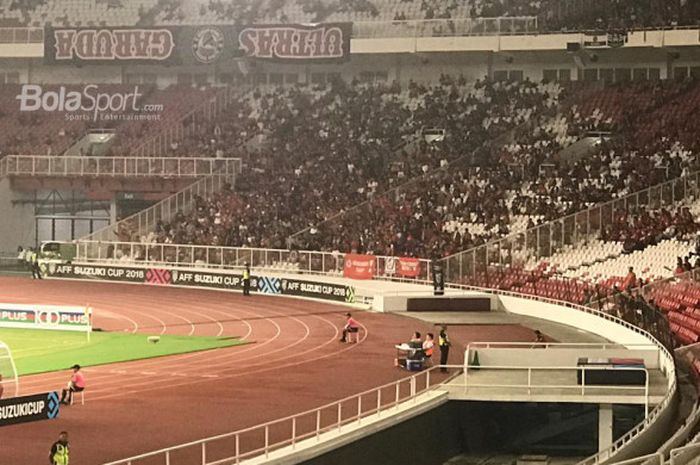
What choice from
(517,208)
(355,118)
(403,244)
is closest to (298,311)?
(403,244)

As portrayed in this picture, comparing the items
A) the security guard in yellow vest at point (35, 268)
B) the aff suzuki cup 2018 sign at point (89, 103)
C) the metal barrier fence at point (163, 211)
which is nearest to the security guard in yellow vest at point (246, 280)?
the metal barrier fence at point (163, 211)

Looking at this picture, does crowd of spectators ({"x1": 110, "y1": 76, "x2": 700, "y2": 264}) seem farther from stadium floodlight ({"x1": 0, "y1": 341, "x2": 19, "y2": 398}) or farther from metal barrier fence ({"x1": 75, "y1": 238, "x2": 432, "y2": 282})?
stadium floodlight ({"x1": 0, "y1": 341, "x2": 19, "y2": 398})

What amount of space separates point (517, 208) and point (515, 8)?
50.2 ft

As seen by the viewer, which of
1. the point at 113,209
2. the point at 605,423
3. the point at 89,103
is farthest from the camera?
the point at 89,103

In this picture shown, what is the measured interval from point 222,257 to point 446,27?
16.4 m

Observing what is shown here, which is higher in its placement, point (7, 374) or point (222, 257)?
point (222, 257)

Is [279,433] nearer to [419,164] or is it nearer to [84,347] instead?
[84,347]

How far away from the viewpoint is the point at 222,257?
5162cm

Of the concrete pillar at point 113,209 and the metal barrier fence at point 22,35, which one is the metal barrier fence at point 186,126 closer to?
the concrete pillar at point 113,209

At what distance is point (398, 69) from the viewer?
6300 centimetres

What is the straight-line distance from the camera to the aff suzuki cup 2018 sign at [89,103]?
214 ft

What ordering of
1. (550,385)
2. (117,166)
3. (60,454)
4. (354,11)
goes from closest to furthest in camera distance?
(60,454)
(550,385)
(117,166)
(354,11)

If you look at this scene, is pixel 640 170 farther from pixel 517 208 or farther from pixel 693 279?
pixel 693 279

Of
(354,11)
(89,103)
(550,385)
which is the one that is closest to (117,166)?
(89,103)
